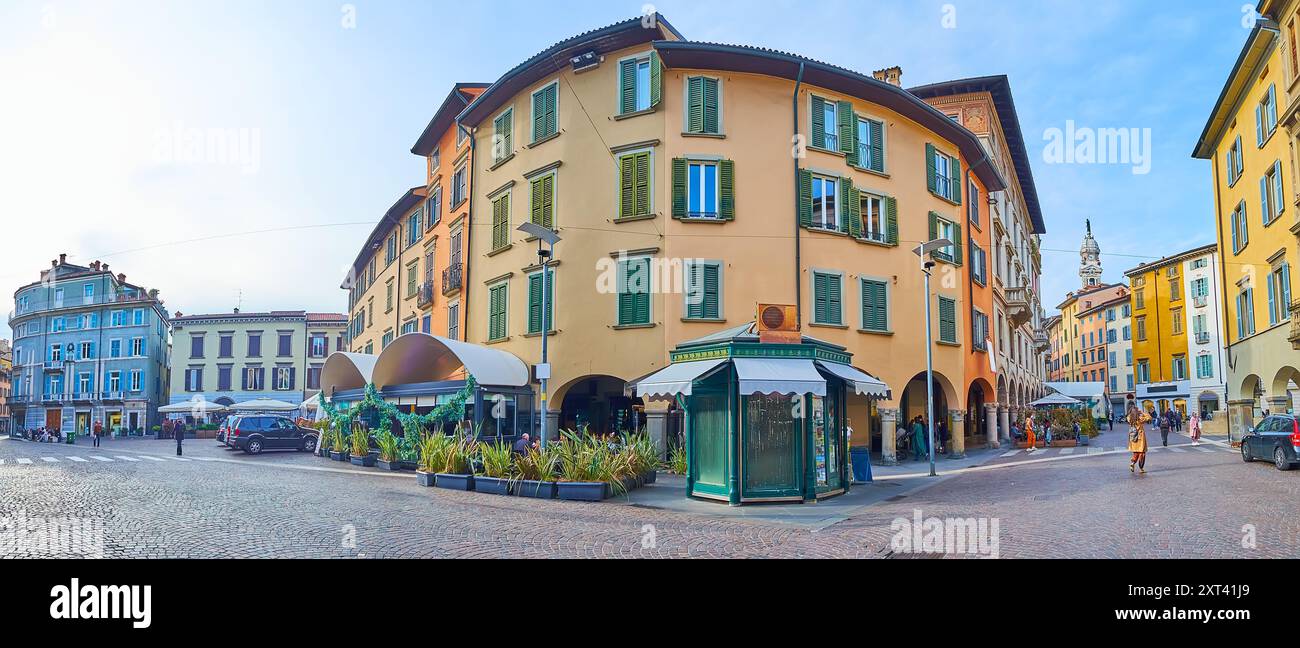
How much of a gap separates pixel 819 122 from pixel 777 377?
12768mm

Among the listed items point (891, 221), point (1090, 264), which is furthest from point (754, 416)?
point (1090, 264)

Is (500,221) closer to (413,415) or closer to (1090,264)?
(413,415)

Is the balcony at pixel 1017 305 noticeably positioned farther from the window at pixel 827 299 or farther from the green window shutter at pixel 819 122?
the green window shutter at pixel 819 122

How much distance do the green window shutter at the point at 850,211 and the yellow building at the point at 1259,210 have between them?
40.5 ft

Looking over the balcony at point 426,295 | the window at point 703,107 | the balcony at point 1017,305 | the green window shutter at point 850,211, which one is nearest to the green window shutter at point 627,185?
the window at point 703,107

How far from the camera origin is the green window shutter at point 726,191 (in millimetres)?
22172

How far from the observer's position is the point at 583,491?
47.2 feet

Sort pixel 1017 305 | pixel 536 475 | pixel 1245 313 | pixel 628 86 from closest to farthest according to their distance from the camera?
pixel 536 475
pixel 628 86
pixel 1245 313
pixel 1017 305

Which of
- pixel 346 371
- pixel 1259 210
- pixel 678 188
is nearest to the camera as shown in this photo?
pixel 678 188

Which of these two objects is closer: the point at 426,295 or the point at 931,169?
the point at 931,169

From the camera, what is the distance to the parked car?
1838 centimetres

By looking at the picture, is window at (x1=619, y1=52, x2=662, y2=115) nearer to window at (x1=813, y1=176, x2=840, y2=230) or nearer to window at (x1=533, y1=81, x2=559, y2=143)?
window at (x1=533, y1=81, x2=559, y2=143)
